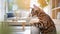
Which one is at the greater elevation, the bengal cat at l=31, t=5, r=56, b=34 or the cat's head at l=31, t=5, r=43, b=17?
the cat's head at l=31, t=5, r=43, b=17

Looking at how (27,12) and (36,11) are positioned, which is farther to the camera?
(27,12)

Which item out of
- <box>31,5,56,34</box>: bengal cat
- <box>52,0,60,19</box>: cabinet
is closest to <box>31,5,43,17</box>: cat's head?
<box>31,5,56,34</box>: bengal cat

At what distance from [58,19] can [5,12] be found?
0.51 m

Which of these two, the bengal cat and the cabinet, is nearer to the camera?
the bengal cat

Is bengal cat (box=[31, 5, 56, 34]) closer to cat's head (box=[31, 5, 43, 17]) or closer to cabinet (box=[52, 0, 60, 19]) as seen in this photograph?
cat's head (box=[31, 5, 43, 17])

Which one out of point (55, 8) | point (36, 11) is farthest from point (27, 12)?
point (55, 8)

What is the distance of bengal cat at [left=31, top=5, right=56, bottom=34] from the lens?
0.83 metres

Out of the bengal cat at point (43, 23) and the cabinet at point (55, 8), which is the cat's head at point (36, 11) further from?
the cabinet at point (55, 8)

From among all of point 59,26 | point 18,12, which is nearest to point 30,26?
point 18,12

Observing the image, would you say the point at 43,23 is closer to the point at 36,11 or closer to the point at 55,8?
the point at 36,11

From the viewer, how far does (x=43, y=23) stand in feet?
2.69

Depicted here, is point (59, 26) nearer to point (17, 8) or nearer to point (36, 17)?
point (36, 17)

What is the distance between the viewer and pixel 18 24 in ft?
3.04

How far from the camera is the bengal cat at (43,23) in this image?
0.83 m
